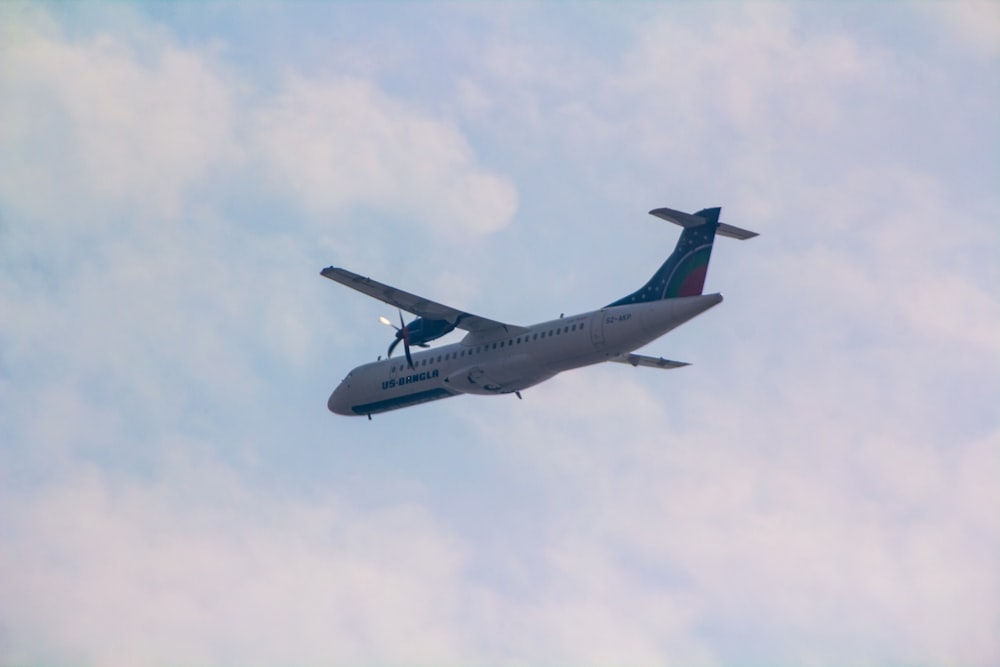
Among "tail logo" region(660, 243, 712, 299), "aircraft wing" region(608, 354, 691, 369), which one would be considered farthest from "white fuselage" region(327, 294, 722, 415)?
"aircraft wing" region(608, 354, 691, 369)

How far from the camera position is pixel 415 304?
66.1 meters

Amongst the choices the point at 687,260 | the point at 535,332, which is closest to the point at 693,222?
the point at 687,260

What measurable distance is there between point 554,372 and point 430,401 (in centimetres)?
770

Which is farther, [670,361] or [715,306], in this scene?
[670,361]

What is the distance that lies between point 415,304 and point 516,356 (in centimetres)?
516

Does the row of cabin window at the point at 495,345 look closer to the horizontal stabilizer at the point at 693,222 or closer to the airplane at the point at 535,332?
the airplane at the point at 535,332

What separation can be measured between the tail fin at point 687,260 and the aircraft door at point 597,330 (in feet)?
5.79

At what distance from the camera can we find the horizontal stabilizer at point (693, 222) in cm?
6200

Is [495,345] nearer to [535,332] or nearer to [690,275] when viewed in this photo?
[535,332]

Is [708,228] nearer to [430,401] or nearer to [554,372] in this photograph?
[554,372]

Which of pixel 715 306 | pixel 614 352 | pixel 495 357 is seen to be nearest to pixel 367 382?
pixel 495 357

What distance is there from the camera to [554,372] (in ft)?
211

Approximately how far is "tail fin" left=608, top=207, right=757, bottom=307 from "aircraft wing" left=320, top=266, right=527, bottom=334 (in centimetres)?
573

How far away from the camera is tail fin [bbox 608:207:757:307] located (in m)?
62.3
